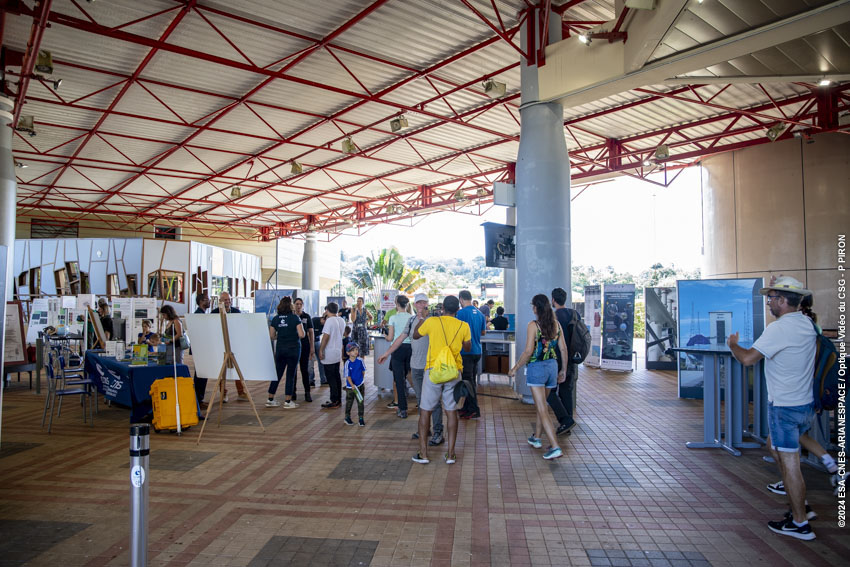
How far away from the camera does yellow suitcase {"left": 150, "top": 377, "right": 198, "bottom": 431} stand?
6633 millimetres

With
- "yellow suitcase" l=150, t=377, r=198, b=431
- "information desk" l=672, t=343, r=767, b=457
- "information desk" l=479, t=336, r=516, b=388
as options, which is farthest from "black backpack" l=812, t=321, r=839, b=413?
"information desk" l=479, t=336, r=516, b=388

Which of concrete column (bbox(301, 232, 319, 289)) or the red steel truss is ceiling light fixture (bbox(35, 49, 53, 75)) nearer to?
the red steel truss

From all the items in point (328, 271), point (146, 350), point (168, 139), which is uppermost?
point (168, 139)

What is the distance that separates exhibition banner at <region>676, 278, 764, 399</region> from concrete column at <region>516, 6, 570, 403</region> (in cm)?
188

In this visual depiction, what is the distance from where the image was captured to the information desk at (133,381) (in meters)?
6.73

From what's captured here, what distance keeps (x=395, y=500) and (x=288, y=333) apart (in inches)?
168

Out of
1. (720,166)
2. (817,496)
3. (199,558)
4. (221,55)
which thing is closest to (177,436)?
(199,558)

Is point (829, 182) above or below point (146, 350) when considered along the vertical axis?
above

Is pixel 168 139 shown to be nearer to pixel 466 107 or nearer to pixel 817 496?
pixel 466 107

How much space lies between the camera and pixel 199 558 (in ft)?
11.1

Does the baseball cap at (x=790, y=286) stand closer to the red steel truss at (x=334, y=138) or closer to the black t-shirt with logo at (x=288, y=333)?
the red steel truss at (x=334, y=138)

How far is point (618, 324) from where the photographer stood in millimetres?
12836

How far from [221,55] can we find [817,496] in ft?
38.9

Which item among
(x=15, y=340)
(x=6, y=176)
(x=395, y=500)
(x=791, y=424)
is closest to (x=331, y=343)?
(x=395, y=500)
